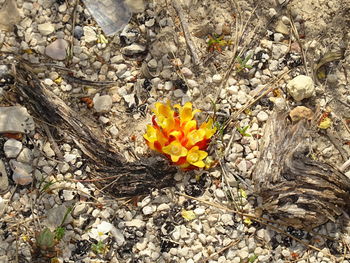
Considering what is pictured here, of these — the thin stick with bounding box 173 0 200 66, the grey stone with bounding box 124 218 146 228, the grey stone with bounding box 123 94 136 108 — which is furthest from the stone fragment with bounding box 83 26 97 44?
the grey stone with bounding box 124 218 146 228

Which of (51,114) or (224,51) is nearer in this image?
(51,114)

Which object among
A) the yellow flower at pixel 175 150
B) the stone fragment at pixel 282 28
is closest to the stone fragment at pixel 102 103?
the yellow flower at pixel 175 150

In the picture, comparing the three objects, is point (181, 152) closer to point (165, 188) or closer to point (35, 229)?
point (165, 188)

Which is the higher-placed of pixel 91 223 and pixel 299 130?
pixel 299 130

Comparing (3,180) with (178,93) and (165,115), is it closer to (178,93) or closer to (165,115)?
(165,115)

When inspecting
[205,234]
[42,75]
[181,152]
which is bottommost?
[205,234]

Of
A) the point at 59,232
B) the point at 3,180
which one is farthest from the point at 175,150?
the point at 3,180

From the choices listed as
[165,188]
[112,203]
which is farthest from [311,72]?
[112,203]
